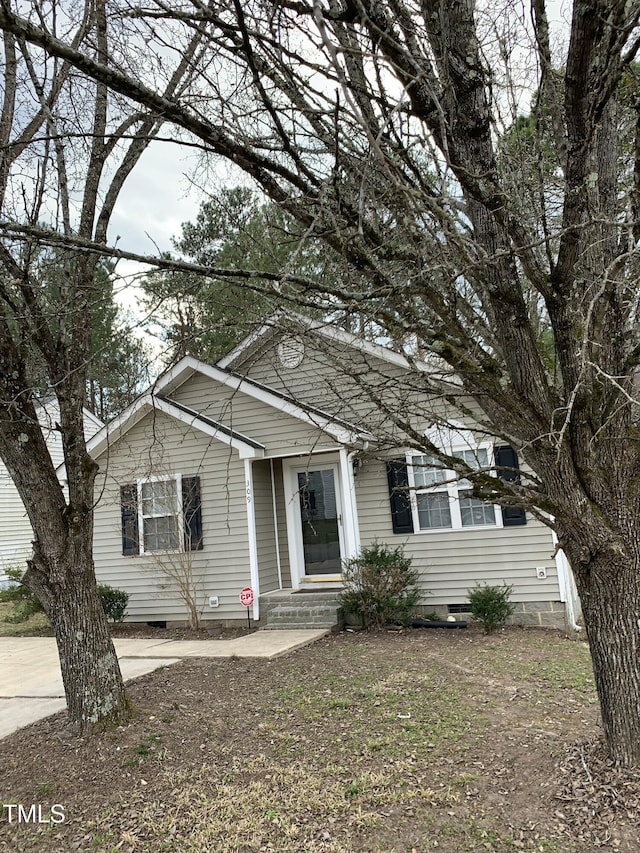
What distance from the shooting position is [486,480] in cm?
327

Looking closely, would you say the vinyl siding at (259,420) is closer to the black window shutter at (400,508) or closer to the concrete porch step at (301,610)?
the black window shutter at (400,508)

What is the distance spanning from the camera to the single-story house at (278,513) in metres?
8.38

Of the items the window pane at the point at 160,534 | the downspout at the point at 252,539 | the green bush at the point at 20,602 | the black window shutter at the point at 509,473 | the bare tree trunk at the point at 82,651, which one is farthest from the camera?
the green bush at the point at 20,602

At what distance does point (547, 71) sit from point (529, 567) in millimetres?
6792

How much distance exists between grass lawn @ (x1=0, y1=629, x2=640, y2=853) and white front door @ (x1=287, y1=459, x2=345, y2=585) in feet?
12.6

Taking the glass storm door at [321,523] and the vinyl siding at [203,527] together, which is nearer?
the vinyl siding at [203,527]

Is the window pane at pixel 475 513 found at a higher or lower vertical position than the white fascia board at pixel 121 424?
lower

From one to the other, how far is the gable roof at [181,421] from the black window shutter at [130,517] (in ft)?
3.19

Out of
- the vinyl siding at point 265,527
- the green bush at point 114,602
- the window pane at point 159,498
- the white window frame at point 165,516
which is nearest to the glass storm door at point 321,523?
the vinyl siding at point 265,527

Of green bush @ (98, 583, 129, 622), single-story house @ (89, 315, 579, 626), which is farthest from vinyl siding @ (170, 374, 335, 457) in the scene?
green bush @ (98, 583, 129, 622)

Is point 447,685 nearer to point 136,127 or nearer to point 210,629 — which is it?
point 210,629

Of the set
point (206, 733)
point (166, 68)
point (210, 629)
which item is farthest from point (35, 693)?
point (166, 68)

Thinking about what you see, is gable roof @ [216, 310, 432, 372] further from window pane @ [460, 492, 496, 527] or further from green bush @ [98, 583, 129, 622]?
green bush @ [98, 583, 129, 622]

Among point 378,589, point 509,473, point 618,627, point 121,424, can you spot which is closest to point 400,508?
point 378,589
